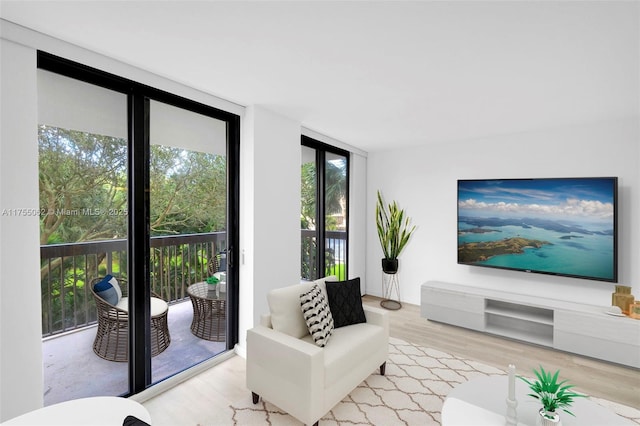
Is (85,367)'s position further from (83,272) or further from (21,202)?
(21,202)

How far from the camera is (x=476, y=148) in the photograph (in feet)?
13.6

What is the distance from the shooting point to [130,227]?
228 centimetres

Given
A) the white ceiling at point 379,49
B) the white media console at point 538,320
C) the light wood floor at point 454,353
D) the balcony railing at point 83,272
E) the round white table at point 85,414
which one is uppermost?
the white ceiling at point 379,49

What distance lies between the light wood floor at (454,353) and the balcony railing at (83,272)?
773 mm

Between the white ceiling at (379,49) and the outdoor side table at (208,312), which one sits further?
the outdoor side table at (208,312)

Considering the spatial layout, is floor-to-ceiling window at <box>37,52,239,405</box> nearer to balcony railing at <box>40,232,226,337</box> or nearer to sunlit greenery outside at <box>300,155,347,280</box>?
balcony railing at <box>40,232,226,337</box>

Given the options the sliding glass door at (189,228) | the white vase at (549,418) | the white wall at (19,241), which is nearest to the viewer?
the white vase at (549,418)

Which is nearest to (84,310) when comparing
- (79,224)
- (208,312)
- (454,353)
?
(79,224)

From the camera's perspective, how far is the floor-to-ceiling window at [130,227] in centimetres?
197

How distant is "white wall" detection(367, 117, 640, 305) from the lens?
3.26 meters

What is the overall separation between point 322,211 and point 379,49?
2631 millimetres

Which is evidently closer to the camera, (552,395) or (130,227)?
(552,395)

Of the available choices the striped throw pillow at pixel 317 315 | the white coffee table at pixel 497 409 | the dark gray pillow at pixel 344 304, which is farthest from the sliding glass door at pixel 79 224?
the white coffee table at pixel 497 409

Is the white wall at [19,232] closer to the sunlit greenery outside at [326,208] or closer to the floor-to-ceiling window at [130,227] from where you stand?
the floor-to-ceiling window at [130,227]
